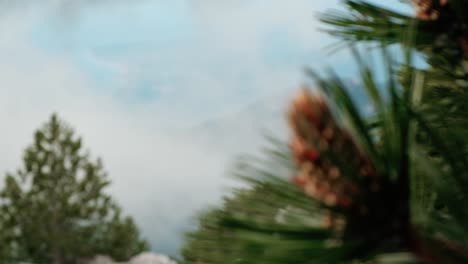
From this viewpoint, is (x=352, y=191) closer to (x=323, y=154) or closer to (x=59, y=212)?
(x=323, y=154)

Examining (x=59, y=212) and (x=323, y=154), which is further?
(x=59, y=212)

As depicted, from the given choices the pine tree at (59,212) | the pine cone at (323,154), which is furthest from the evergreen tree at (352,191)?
the pine tree at (59,212)

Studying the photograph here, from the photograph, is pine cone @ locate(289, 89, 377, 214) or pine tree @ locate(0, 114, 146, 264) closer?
pine cone @ locate(289, 89, 377, 214)

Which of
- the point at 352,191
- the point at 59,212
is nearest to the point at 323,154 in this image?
the point at 352,191

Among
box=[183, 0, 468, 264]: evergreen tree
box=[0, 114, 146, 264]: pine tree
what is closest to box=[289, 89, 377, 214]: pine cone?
box=[183, 0, 468, 264]: evergreen tree

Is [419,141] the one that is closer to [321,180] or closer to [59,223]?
[321,180]

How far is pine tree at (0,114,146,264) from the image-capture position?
3509 cm

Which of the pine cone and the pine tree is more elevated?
the pine tree

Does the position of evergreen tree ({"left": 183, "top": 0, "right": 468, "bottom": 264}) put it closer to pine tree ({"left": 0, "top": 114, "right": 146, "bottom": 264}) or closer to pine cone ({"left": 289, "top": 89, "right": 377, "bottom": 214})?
pine cone ({"left": 289, "top": 89, "right": 377, "bottom": 214})

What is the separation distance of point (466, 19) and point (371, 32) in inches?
12.9

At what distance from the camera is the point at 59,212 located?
36.5 m

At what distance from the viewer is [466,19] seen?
249 cm

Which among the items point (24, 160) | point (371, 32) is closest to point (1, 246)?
point (24, 160)

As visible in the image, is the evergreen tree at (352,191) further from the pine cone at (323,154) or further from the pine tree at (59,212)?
the pine tree at (59,212)
